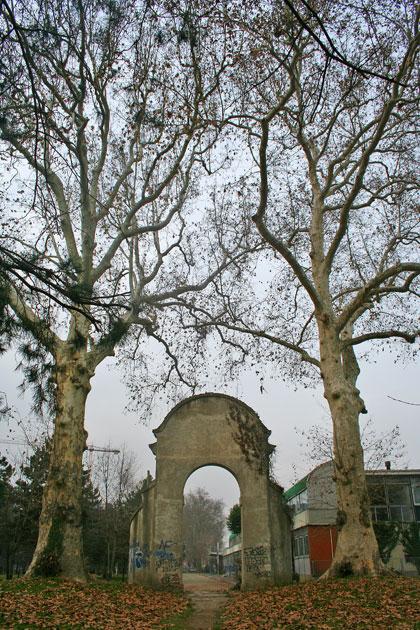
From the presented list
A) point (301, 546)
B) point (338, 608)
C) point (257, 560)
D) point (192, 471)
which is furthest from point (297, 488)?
point (338, 608)

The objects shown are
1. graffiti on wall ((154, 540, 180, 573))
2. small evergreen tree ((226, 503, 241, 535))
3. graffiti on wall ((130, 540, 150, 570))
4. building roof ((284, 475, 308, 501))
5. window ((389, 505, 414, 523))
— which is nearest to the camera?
graffiti on wall ((154, 540, 180, 573))

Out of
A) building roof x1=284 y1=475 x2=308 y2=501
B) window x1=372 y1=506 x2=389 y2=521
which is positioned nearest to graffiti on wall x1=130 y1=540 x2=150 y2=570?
building roof x1=284 y1=475 x2=308 y2=501

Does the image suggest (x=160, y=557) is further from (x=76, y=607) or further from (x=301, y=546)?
(x=301, y=546)

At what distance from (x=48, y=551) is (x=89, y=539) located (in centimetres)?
2980

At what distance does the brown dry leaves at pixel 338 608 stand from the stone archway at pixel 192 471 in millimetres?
4195

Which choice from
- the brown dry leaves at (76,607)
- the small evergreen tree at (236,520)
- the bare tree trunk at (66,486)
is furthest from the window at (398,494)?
the bare tree trunk at (66,486)

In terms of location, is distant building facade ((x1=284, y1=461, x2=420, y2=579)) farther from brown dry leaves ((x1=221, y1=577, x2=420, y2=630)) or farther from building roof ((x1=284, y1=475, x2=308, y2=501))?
brown dry leaves ((x1=221, y1=577, x2=420, y2=630))

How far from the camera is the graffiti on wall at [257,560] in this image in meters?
17.8

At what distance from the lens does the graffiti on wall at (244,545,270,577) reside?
1781 centimetres

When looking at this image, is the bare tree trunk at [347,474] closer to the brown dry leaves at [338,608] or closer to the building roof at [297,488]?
the brown dry leaves at [338,608]

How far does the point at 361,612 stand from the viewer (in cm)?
993

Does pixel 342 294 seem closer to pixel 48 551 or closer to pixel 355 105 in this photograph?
pixel 355 105

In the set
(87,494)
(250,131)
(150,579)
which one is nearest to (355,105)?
(250,131)

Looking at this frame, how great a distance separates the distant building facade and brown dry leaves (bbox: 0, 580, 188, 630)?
19.9m
